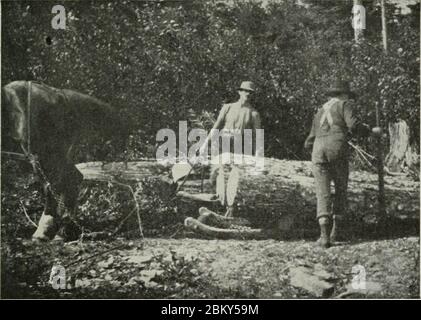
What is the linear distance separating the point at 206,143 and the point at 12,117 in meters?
2.05

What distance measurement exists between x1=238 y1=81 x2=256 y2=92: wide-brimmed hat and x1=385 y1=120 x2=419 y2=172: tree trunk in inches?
59.8

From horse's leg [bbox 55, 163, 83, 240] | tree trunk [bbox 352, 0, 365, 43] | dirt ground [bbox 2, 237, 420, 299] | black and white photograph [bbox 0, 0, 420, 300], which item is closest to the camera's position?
dirt ground [bbox 2, 237, 420, 299]

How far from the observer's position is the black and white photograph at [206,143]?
5844mm

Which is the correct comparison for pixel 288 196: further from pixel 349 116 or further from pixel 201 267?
pixel 201 267

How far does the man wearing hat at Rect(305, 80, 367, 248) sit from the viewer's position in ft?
19.3

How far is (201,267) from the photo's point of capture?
228 inches

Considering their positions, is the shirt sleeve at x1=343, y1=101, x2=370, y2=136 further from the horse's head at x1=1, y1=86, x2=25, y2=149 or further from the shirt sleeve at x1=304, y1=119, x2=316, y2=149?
the horse's head at x1=1, y1=86, x2=25, y2=149

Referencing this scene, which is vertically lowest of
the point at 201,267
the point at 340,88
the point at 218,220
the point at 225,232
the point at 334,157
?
the point at 201,267

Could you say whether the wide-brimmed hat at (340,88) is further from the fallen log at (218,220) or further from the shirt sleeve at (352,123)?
the fallen log at (218,220)

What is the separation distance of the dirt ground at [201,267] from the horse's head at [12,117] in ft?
3.57

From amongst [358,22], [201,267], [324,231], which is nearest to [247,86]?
[358,22]

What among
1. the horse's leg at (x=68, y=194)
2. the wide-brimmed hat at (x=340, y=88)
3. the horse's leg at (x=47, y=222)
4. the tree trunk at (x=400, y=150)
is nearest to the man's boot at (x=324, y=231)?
the tree trunk at (x=400, y=150)

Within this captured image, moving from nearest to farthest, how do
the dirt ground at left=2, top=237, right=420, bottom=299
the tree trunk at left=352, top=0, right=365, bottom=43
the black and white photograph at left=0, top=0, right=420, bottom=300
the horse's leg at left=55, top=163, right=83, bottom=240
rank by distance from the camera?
the dirt ground at left=2, top=237, right=420, bottom=299, the black and white photograph at left=0, top=0, right=420, bottom=300, the horse's leg at left=55, top=163, right=83, bottom=240, the tree trunk at left=352, top=0, right=365, bottom=43

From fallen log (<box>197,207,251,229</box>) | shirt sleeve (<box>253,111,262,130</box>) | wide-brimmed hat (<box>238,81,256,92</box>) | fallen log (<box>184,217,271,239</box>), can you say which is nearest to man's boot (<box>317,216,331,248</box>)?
fallen log (<box>184,217,271,239</box>)
